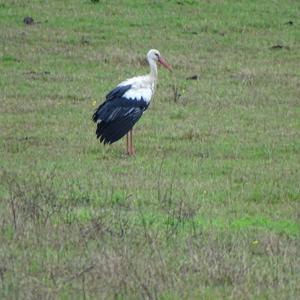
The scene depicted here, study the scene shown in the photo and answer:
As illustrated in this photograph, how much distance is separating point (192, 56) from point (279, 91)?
3.15m

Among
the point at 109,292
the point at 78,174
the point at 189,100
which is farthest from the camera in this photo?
the point at 189,100

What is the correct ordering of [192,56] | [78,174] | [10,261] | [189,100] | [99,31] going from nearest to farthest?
[10,261] < [78,174] < [189,100] < [192,56] < [99,31]

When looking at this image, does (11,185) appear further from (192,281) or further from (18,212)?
(192,281)

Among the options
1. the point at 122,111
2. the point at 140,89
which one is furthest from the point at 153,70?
the point at 122,111

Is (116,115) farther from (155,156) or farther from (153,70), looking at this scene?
(153,70)

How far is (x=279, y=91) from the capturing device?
55.9 feet

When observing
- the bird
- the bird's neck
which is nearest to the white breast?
the bird

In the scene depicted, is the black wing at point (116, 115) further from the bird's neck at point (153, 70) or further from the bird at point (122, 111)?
the bird's neck at point (153, 70)

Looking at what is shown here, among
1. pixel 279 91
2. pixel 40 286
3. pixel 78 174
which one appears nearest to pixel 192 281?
pixel 40 286

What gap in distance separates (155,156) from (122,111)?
0.86m

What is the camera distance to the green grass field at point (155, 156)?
7.22m

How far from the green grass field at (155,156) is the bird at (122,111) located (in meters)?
0.21

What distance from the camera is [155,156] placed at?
12.4 meters

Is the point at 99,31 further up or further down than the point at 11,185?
further up
